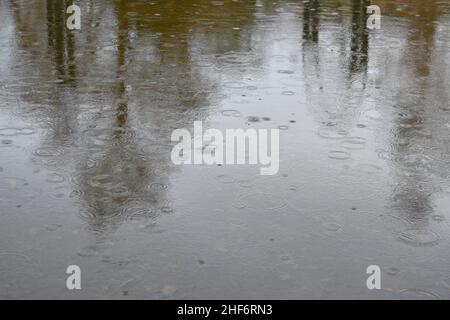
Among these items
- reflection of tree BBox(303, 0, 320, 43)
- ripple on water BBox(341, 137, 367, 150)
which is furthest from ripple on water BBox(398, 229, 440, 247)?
reflection of tree BBox(303, 0, 320, 43)

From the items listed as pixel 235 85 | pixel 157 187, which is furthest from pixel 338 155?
pixel 235 85

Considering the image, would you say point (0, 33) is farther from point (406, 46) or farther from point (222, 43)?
point (406, 46)

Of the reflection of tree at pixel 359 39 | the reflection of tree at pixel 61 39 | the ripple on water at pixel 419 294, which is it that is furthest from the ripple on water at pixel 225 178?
the reflection of tree at pixel 359 39

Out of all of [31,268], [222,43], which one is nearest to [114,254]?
[31,268]

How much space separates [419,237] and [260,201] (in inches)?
61.2

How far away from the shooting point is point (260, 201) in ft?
22.2

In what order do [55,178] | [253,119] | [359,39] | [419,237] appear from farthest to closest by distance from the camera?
1. [359,39]
2. [253,119]
3. [55,178]
4. [419,237]

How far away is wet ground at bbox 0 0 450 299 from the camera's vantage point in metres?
5.54

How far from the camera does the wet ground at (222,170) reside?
5.54 metres

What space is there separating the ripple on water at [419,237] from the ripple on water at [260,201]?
119 cm

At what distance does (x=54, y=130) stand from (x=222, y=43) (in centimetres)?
585

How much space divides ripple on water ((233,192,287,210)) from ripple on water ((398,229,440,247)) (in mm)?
1193

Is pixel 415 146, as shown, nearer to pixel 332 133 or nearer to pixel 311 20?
pixel 332 133

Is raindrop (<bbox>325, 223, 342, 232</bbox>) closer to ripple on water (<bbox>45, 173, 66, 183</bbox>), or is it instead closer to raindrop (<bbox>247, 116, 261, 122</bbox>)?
ripple on water (<bbox>45, 173, 66, 183</bbox>)
